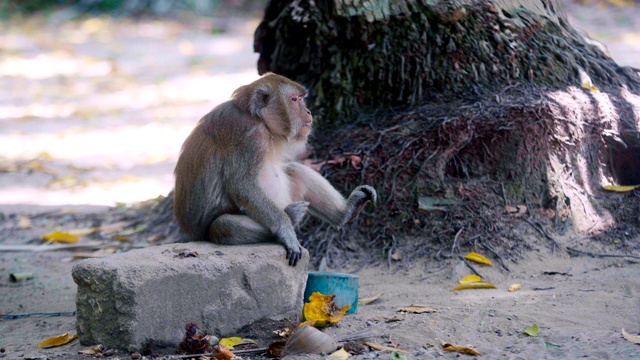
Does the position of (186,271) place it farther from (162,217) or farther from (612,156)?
(612,156)

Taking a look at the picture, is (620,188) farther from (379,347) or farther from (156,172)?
(156,172)

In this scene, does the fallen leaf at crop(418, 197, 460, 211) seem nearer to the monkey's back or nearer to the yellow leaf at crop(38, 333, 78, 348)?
the monkey's back

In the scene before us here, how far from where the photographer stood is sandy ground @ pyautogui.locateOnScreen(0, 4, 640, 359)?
4453mm

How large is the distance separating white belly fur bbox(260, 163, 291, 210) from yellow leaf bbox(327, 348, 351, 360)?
1353 mm

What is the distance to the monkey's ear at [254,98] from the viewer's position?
5215mm

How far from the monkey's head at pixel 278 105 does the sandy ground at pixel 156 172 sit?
1.25 meters

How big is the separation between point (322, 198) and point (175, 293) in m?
1.73

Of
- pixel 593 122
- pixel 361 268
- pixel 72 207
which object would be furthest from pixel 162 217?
pixel 593 122

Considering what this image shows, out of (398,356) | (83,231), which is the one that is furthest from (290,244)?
(83,231)

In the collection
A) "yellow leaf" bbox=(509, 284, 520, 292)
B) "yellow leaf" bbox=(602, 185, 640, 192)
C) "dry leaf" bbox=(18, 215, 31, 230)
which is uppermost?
"yellow leaf" bbox=(602, 185, 640, 192)

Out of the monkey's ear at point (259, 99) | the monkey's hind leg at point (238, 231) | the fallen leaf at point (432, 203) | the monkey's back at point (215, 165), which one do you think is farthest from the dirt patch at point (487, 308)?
the monkey's ear at point (259, 99)

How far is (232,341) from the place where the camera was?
4391 mm

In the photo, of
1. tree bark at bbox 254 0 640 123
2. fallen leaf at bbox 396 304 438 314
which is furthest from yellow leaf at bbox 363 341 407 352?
tree bark at bbox 254 0 640 123

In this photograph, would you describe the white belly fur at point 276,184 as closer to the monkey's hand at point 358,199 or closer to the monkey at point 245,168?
the monkey at point 245,168
